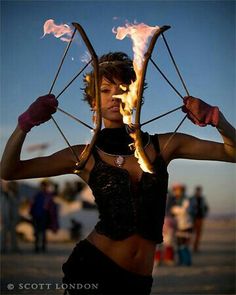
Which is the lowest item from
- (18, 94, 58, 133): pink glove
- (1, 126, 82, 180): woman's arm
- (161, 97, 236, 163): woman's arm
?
(1, 126, 82, 180): woman's arm

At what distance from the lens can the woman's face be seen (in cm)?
288

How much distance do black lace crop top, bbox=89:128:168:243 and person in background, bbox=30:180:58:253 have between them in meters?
3.51

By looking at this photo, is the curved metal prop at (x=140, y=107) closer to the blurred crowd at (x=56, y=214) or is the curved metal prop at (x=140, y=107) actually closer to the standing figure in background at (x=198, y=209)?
the blurred crowd at (x=56, y=214)

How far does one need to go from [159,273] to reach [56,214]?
1316mm

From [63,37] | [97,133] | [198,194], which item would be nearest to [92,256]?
[97,133]

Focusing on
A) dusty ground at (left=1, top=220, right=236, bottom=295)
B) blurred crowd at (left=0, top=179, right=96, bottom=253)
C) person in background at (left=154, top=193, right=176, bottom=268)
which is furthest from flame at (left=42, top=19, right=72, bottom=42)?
person in background at (left=154, top=193, right=176, bottom=268)

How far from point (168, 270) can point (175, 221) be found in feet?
2.99

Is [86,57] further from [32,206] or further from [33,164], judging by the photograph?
[32,206]

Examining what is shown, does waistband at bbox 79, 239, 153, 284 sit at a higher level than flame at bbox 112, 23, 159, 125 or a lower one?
lower

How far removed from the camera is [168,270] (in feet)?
20.6

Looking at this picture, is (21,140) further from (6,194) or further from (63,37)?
(6,194)

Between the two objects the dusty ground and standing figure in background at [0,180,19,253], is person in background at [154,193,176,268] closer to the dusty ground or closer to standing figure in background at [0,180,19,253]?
the dusty ground

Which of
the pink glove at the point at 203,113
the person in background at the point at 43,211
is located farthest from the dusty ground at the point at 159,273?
the pink glove at the point at 203,113

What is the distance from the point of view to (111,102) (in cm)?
288
